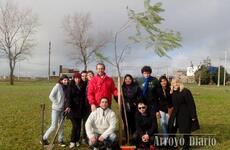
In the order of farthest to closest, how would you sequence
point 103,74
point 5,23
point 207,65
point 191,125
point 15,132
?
point 207,65, point 5,23, point 15,132, point 191,125, point 103,74

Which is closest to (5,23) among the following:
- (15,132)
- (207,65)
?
(207,65)

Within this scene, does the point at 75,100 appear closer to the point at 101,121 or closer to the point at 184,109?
the point at 101,121

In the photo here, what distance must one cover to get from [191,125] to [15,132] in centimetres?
540

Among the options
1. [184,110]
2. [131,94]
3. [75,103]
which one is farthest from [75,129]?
[184,110]

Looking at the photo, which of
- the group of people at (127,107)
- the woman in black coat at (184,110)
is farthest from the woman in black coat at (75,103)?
the woman in black coat at (184,110)

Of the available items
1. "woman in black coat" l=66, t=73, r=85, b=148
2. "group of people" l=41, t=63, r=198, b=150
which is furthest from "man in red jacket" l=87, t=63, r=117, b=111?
"woman in black coat" l=66, t=73, r=85, b=148

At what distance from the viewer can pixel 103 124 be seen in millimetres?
8672

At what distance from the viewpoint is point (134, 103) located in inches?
382

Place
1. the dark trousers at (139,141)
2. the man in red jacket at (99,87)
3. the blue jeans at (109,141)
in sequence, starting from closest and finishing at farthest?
1. the blue jeans at (109,141)
2. the man in red jacket at (99,87)
3. the dark trousers at (139,141)

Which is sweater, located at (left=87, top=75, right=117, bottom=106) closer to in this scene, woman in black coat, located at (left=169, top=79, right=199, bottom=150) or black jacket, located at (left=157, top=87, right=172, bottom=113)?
black jacket, located at (left=157, top=87, right=172, bottom=113)

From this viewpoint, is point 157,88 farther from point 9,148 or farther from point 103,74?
point 9,148

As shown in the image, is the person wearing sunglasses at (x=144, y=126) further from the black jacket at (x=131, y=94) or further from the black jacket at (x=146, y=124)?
the black jacket at (x=131, y=94)

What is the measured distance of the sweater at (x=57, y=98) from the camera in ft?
33.0

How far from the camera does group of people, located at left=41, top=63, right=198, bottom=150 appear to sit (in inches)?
343
